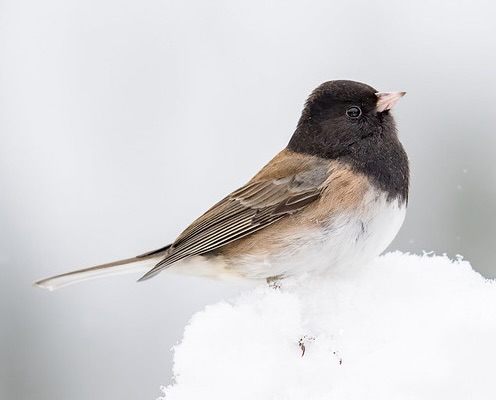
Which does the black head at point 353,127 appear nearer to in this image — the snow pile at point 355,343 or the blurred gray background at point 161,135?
the blurred gray background at point 161,135

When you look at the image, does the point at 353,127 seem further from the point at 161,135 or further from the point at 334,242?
the point at 161,135

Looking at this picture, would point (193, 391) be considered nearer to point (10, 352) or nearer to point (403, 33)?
point (10, 352)

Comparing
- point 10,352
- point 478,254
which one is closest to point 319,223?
A: point 478,254

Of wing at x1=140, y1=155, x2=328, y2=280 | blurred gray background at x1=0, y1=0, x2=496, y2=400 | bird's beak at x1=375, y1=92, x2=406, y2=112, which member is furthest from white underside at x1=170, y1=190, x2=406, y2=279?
blurred gray background at x1=0, y1=0, x2=496, y2=400

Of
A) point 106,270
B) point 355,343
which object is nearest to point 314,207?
point 106,270

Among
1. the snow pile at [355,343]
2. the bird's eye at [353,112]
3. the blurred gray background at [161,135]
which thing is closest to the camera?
the snow pile at [355,343]

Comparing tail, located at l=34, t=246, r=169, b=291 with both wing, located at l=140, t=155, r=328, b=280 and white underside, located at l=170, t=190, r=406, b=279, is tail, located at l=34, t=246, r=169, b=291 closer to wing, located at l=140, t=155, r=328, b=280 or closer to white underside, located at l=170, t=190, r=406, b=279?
wing, located at l=140, t=155, r=328, b=280

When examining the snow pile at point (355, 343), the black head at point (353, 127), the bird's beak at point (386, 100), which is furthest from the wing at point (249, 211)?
the snow pile at point (355, 343)
